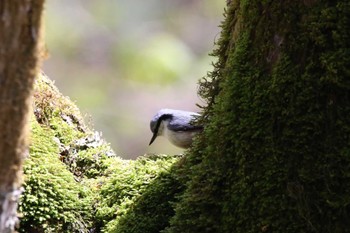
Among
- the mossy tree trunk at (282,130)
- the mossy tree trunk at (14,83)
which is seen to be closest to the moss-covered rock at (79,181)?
the mossy tree trunk at (282,130)

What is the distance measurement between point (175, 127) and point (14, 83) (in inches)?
105

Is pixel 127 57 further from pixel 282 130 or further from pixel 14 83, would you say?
pixel 14 83

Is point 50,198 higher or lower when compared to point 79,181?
lower

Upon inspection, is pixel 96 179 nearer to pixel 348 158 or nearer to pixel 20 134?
pixel 348 158

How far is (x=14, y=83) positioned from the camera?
1128mm

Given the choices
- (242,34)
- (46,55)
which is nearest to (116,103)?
(242,34)

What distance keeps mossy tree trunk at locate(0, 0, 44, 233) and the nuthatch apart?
2328 millimetres

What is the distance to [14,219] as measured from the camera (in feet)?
4.02

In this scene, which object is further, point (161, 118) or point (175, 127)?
point (161, 118)

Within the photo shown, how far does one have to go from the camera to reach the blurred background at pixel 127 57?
5.73 meters

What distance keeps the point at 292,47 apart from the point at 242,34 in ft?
0.71

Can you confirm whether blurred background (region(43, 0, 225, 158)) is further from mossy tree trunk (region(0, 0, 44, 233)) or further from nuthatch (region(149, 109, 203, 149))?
mossy tree trunk (region(0, 0, 44, 233))

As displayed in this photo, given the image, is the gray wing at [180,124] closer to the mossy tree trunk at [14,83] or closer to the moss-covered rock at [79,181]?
the moss-covered rock at [79,181]

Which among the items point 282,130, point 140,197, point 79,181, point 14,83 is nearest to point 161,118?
point 79,181
